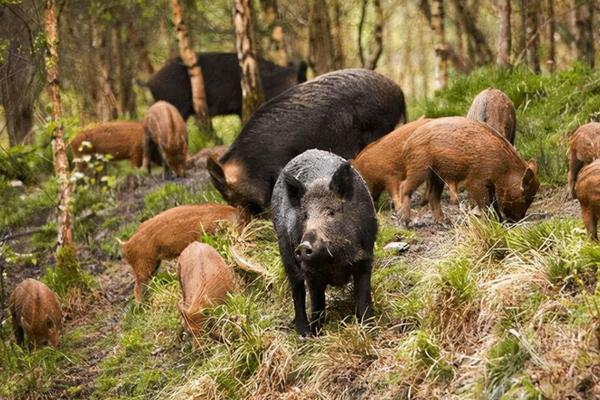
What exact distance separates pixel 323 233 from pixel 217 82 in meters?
11.3

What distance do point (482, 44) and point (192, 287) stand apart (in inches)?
575

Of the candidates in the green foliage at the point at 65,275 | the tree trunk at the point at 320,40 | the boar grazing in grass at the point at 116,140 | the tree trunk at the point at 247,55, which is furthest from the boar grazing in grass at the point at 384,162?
the tree trunk at the point at 320,40

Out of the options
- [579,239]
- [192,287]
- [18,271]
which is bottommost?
[18,271]

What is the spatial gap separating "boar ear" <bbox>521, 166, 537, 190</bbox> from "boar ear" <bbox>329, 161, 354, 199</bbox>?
1710 millimetres

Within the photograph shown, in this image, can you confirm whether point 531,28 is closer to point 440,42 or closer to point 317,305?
point 440,42

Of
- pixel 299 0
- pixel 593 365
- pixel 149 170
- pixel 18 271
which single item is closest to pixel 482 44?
pixel 299 0

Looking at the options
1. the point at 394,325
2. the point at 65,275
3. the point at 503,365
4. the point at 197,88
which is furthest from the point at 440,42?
the point at 503,365

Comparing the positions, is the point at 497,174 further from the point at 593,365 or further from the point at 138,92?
the point at 138,92

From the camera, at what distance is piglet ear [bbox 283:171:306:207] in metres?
7.82

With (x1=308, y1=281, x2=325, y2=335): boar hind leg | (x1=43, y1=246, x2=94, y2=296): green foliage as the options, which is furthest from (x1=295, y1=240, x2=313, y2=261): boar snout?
(x1=43, y1=246, x2=94, y2=296): green foliage

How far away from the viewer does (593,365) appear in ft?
19.7

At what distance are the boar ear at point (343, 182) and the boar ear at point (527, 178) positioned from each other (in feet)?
5.61

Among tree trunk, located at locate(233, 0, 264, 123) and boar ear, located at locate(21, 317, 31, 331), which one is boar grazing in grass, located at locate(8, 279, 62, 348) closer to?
boar ear, located at locate(21, 317, 31, 331)

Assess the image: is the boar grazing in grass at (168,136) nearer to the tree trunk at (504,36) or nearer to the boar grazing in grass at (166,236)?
the boar grazing in grass at (166,236)
